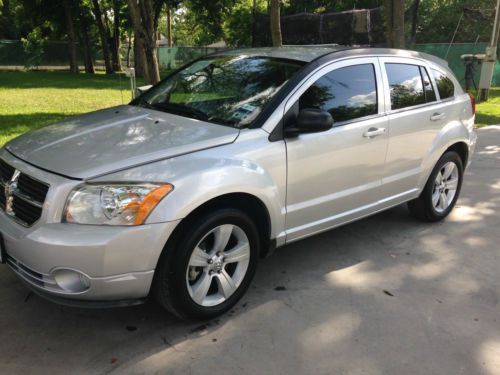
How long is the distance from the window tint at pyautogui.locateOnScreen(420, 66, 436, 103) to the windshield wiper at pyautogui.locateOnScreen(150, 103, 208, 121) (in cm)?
224

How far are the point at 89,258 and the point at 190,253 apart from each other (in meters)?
0.59

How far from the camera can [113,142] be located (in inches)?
126

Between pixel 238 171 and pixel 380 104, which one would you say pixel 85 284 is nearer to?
pixel 238 171

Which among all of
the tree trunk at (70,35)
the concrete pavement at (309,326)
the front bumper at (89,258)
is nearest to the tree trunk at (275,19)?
the concrete pavement at (309,326)

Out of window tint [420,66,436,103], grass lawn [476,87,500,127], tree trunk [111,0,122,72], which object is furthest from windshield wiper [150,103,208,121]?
tree trunk [111,0,122,72]

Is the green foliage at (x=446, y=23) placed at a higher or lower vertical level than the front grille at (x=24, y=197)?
higher

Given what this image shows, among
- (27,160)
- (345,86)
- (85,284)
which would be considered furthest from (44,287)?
(345,86)

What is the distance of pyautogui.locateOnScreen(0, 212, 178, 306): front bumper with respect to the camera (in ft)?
8.68

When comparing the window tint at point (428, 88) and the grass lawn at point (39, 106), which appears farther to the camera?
the grass lawn at point (39, 106)

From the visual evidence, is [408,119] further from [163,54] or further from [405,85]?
[163,54]

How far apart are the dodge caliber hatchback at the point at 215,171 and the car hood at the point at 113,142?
0.04 ft

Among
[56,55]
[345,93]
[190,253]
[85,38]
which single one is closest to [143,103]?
[345,93]

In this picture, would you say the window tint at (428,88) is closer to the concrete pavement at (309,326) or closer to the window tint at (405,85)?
the window tint at (405,85)

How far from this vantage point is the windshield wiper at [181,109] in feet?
11.9
